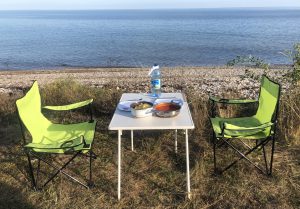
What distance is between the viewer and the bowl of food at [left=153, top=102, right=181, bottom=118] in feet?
10.1

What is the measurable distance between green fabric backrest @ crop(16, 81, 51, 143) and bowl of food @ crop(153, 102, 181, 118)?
4.07ft

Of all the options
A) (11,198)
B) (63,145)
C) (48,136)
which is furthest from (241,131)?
(11,198)

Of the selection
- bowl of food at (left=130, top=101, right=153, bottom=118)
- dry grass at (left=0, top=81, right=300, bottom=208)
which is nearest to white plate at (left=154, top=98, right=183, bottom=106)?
bowl of food at (left=130, top=101, right=153, bottom=118)

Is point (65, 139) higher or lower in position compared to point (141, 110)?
lower

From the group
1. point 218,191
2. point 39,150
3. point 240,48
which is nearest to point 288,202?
point 218,191

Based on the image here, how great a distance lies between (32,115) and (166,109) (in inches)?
54.6

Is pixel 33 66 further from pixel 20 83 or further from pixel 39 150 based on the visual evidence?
pixel 39 150

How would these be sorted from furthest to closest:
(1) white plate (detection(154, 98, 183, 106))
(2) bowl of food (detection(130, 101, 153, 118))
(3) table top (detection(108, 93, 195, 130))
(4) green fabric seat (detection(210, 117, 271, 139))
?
(1) white plate (detection(154, 98, 183, 106)) → (4) green fabric seat (detection(210, 117, 271, 139)) → (2) bowl of food (detection(130, 101, 153, 118)) → (3) table top (detection(108, 93, 195, 130))

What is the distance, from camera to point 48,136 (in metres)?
3.52

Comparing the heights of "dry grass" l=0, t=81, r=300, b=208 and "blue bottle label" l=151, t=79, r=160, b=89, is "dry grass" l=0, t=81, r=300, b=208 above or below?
below

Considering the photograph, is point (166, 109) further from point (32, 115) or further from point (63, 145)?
point (32, 115)

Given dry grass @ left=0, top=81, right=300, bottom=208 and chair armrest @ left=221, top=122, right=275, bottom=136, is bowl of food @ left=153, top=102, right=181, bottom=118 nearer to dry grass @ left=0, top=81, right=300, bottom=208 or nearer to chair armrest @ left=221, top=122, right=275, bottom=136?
chair armrest @ left=221, top=122, right=275, bottom=136

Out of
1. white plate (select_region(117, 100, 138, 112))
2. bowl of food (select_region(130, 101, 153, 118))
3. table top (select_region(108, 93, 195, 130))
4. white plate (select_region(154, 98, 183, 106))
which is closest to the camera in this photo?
table top (select_region(108, 93, 195, 130))

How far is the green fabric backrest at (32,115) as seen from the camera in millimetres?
3243
